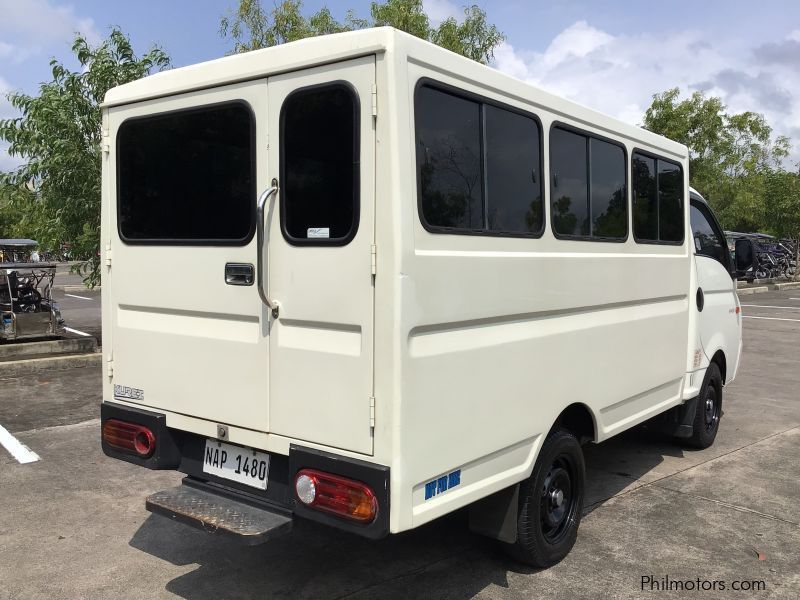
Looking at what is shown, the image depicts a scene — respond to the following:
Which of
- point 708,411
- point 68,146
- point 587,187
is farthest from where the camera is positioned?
point 68,146

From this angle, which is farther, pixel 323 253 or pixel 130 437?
pixel 130 437

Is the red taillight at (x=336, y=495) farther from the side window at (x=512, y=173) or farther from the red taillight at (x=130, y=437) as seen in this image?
the side window at (x=512, y=173)

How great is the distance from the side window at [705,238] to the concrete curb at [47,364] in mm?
6809

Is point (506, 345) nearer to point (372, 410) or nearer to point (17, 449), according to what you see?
point (372, 410)

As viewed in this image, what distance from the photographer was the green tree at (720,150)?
24141 millimetres

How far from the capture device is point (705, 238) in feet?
18.6

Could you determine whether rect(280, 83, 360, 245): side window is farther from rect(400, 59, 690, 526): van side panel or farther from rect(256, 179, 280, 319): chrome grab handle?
rect(400, 59, 690, 526): van side panel

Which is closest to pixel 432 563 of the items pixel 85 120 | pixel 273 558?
pixel 273 558

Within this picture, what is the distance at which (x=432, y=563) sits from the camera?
12.2 feet

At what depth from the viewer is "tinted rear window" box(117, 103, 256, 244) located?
10.2ft

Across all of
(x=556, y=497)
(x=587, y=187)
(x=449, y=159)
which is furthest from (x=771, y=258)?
(x=449, y=159)

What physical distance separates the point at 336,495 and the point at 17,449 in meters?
4.11

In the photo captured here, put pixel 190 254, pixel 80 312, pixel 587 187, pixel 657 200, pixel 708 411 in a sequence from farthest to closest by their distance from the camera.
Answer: pixel 80 312
pixel 708 411
pixel 657 200
pixel 587 187
pixel 190 254

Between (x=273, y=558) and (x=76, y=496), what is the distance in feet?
5.71
